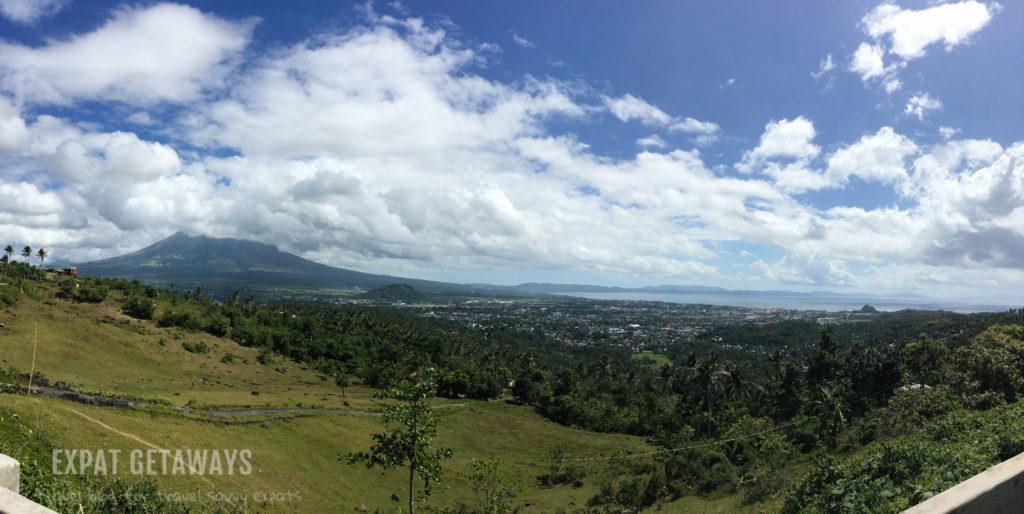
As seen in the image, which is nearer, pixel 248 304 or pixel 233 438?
pixel 233 438

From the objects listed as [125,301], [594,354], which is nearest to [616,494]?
[125,301]

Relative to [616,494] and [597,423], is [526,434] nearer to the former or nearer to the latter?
[597,423]

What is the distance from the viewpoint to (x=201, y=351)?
7031cm

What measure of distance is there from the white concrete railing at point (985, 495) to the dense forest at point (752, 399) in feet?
13.3

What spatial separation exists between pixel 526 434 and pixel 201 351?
53.2m

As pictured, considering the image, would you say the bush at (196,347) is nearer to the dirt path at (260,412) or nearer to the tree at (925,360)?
the dirt path at (260,412)

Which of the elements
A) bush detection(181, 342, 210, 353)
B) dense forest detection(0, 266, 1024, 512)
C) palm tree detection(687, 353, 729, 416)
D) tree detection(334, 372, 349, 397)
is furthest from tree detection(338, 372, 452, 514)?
bush detection(181, 342, 210, 353)

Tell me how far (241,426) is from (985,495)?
36.5m

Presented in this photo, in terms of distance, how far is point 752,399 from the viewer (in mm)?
61312

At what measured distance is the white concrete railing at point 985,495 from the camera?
276cm

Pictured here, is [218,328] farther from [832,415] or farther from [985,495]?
[985,495]

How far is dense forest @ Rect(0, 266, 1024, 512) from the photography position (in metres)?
11.0

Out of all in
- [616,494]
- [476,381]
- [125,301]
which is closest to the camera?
[616,494]

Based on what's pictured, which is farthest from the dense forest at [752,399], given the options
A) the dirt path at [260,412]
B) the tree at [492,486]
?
the dirt path at [260,412]
